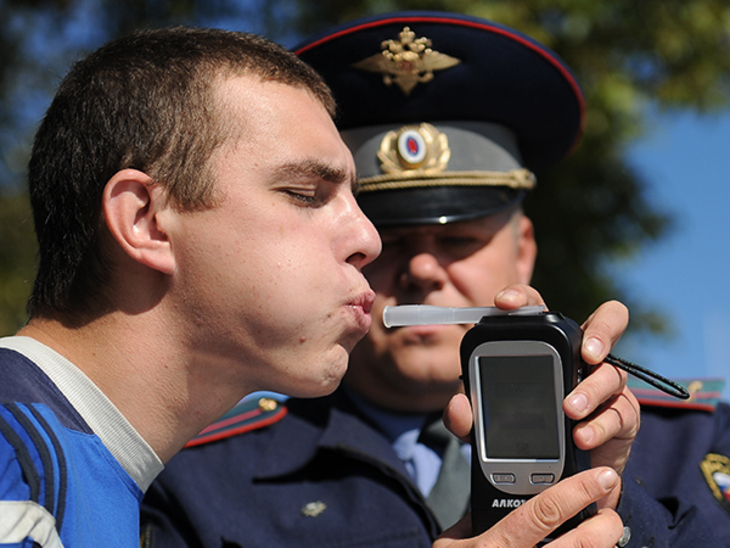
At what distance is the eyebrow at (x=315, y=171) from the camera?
1608 millimetres

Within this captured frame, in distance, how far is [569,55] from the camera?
5012mm

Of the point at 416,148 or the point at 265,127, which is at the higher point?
the point at 265,127

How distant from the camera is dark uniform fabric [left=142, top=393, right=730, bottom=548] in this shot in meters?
2.06

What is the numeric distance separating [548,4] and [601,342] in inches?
143

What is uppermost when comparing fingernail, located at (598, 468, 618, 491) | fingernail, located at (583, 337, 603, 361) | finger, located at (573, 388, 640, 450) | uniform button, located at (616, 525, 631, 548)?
fingernail, located at (583, 337, 603, 361)

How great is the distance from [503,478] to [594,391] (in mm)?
209

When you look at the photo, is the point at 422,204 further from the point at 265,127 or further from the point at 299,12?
the point at 299,12

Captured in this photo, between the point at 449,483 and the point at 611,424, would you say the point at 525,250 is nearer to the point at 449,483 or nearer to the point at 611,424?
the point at 449,483

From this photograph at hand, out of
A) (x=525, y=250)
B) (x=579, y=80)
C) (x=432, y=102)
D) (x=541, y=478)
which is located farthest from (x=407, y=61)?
(x=579, y=80)

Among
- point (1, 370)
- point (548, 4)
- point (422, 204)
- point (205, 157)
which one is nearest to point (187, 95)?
point (205, 157)

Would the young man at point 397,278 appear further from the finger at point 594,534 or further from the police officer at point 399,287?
the finger at point 594,534

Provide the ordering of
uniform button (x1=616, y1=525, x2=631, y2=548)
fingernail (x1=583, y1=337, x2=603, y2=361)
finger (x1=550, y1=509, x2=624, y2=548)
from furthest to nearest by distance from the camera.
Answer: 1. uniform button (x1=616, y1=525, x2=631, y2=548)
2. fingernail (x1=583, y1=337, x2=603, y2=361)
3. finger (x1=550, y1=509, x2=624, y2=548)

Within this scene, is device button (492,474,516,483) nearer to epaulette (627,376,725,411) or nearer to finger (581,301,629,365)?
finger (581,301,629,365)

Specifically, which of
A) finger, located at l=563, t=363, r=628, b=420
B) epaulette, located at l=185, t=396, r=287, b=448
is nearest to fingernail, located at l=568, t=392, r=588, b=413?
finger, located at l=563, t=363, r=628, b=420
